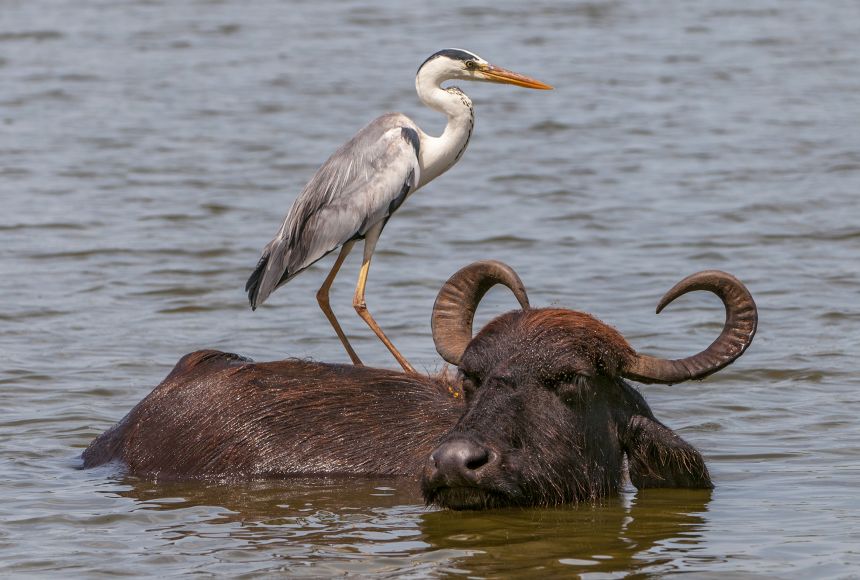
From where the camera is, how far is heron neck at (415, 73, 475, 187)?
10.9 metres

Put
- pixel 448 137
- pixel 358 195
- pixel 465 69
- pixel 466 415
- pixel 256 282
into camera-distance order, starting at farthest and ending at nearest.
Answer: pixel 465 69 → pixel 448 137 → pixel 358 195 → pixel 256 282 → pixel 466 415

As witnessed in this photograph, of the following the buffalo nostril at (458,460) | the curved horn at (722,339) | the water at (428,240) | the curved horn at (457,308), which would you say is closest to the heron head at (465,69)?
the water at (428,240)

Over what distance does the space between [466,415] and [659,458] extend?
3.40 feet

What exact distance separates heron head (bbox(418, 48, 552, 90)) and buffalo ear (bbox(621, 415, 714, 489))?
4391 mm

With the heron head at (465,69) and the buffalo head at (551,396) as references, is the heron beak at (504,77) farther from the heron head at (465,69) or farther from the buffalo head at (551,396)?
the buffalo head at (551,396)

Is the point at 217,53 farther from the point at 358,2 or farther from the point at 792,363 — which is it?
the point at 792,363

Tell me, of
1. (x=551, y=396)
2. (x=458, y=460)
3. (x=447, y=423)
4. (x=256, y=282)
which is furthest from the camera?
(x=256, y=282)

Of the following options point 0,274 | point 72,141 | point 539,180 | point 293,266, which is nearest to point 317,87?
point 72,141

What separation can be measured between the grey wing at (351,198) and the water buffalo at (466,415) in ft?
8.59

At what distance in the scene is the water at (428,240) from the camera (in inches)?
270

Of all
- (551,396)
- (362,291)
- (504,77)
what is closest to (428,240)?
(504,77)

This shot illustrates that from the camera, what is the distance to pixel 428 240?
14.7 meters

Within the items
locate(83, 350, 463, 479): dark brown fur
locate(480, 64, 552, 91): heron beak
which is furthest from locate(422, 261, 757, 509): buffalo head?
locate(480, 64, 552, 91): heron beak

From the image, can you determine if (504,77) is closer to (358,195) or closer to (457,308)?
(358,195)
